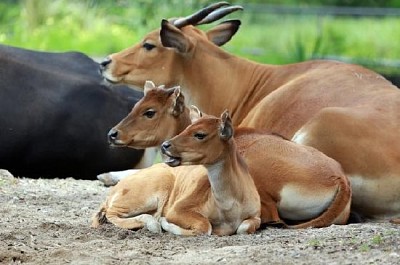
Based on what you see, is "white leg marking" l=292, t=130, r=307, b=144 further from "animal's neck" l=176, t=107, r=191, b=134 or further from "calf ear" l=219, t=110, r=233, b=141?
"calf ear" l=219, t=110, r=233, b=141

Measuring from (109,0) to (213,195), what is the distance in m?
15.6

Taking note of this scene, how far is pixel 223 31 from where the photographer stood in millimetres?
10211

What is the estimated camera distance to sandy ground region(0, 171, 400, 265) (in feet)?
21.0

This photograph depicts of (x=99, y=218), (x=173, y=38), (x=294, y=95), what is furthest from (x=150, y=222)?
(x=173, y=38)

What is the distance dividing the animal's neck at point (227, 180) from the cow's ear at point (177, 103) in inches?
31.8

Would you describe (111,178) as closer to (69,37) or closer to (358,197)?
(358,197)

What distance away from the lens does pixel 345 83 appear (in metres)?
8.97

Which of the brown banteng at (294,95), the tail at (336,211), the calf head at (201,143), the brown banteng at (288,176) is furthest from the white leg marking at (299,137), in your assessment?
the calf head at (201,143)

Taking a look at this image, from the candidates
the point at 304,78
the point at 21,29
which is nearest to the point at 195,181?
the point at 304,78

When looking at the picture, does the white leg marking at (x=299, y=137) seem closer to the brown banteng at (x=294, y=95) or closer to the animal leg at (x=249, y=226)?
the brown banteng at (x=294, y=95)

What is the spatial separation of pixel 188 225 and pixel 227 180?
1.17 feet

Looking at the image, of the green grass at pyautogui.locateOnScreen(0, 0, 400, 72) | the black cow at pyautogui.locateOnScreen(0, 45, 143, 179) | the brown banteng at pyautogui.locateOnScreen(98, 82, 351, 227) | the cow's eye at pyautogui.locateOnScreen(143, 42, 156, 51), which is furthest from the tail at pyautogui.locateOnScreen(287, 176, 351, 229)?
the green grass at pyautogui.locateOnScreen(0, 0, 400, 72)

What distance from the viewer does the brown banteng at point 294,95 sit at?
8188 mm

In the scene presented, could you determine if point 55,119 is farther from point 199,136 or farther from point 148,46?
point 199,136
